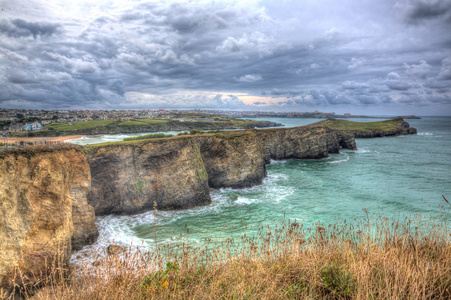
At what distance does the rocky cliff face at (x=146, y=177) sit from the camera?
21156 millimetres

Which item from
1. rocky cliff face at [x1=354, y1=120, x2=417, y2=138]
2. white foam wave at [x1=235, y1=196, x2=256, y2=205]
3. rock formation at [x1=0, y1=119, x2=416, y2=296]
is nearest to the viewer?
rock formation at [x1=0, y1=119, x2=416, y2=296]

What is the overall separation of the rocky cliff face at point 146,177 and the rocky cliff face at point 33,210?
5896mm

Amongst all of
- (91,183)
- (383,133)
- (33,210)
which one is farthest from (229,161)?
(383,133)

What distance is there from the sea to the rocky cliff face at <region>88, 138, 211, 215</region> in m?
1.08

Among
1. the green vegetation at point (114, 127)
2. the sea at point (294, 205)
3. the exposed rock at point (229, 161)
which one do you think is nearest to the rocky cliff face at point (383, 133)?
the green vegetation at point (114, 127)

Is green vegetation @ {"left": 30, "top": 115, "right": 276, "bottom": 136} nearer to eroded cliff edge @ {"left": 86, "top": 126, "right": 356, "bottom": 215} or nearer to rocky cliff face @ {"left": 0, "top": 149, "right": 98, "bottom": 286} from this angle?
eroded cliff edge @ {"left": 86, "top": 126, "right": 356, "bottom": 215}

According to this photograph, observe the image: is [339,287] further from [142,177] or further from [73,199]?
[142,177]

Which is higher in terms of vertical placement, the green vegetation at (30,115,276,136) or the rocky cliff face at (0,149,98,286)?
the green vegetation at (30,115,276,136)

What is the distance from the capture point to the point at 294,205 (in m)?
23.4

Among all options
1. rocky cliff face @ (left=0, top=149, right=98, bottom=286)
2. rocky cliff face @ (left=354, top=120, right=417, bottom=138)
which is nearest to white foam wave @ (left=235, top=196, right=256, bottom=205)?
rocky cliff face @ (left=0, top=149, right=98, bottom=286)

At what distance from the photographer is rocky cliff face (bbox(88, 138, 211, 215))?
69.4 feet

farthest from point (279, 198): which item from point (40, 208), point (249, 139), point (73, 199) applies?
point (40, 208)

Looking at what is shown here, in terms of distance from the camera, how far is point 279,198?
2581 cm

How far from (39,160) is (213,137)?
68.7ft
